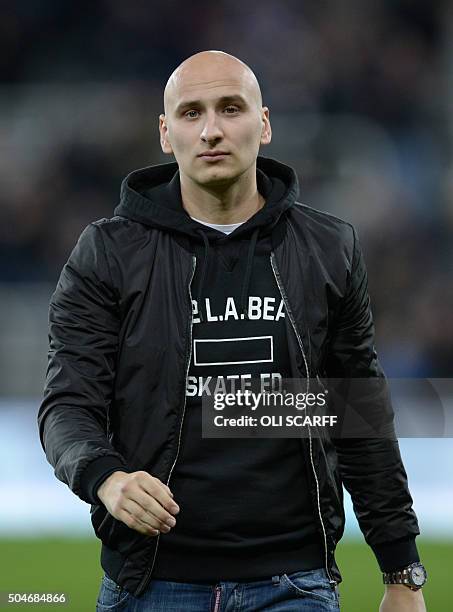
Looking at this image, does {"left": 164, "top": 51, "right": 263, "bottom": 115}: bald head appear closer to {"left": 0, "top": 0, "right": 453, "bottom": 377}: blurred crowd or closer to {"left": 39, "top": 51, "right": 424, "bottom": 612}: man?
{"left": 39, "top": 51, "right": 424, "bottom": 612}: man

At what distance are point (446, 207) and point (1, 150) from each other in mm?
3479

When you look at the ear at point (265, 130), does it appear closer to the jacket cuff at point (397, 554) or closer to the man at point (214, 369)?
the man at point (214, 369)

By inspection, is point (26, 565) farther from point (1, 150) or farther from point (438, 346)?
point (1, 150)

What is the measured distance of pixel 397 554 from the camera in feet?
9.05

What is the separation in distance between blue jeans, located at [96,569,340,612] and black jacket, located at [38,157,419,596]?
0.12ft

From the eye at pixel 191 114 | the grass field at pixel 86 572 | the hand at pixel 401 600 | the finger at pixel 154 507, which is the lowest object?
the finger at pixel 154 507

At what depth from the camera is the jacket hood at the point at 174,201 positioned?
8.84 feet

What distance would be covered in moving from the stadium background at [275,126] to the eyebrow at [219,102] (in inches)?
182

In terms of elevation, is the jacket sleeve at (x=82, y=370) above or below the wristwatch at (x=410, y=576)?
above

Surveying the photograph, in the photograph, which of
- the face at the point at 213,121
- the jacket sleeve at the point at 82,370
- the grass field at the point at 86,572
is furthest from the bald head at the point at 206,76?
the grass field at the point at 86,572

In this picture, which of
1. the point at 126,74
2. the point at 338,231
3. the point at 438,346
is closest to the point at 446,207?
the point at 438,346

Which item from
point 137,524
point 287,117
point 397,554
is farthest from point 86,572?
point 287,117

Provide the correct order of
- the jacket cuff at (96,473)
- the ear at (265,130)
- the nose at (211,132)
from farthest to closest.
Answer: the ear at (265,130)
the nose at (211,132)
the jacket cuff at (96,473)

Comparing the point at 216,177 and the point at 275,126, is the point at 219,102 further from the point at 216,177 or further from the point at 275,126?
the point at 275,126
